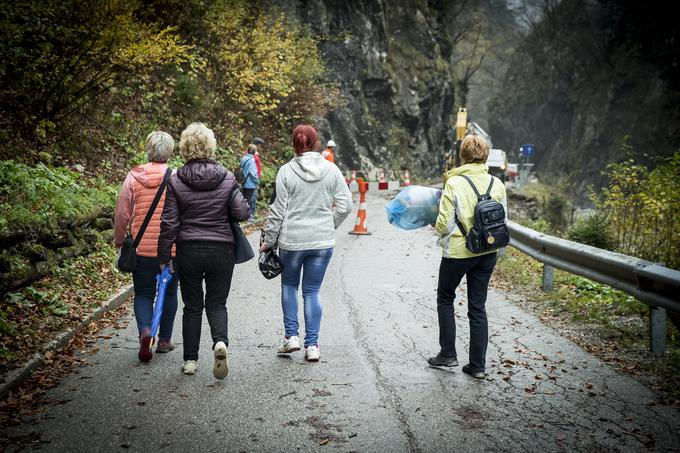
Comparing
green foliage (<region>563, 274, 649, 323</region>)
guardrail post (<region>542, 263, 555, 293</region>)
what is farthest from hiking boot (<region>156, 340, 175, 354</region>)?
guardrail post (<region>542, 263, 555, 293</region>)

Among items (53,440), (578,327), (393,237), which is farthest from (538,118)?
(53,440)

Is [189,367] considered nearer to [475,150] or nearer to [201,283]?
A: [201,283]

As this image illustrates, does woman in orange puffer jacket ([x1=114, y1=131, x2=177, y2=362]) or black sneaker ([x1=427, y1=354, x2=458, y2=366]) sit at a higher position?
woman in orange puffer jacket ([x1=114, y1=131, x2=177, y2=362])

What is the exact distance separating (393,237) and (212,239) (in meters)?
10.4

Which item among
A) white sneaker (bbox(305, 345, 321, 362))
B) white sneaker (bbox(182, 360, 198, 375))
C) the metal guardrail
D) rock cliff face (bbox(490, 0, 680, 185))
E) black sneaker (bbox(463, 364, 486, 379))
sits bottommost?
black sneaker (bbox(463, 364, 486, 379))

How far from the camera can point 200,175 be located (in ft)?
16.8

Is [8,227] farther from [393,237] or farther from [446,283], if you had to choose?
[393,237]

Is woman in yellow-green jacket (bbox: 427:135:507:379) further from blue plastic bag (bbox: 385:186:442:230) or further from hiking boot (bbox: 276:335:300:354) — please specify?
hiking boot (bbox: 276:335:300:354)

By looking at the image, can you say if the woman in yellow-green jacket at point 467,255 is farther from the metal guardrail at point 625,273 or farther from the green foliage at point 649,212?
the green foliage at point 649,212

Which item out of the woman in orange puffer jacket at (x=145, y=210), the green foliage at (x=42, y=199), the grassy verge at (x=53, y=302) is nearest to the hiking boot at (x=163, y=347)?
the woman in orange puffer jacket at (x=145, y=210)

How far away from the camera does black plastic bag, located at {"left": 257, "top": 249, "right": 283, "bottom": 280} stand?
5.75 metres

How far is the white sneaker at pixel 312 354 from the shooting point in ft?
18.8

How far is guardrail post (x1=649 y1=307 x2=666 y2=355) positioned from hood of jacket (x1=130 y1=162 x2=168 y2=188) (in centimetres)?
492

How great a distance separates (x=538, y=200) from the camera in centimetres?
3284
